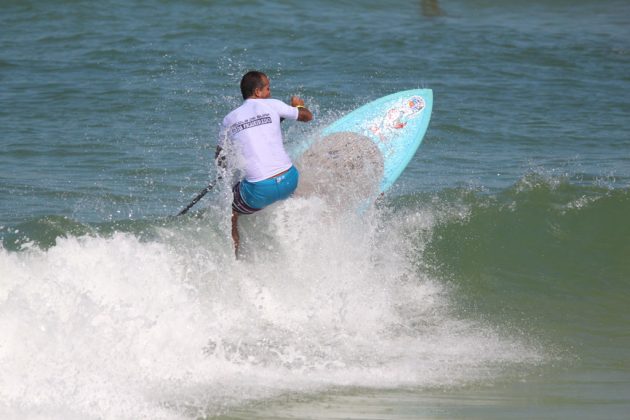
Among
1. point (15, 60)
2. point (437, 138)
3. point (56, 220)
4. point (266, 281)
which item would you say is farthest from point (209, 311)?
point (15, 60)

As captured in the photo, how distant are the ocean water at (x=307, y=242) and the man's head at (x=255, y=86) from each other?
0.83 m

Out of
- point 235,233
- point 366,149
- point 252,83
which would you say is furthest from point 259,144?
point 366,149

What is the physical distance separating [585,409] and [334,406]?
1.39 metres

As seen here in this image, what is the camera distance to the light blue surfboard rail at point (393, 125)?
25.9ft

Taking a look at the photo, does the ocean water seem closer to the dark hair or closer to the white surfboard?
the white surfboard

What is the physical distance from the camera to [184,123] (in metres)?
11.8

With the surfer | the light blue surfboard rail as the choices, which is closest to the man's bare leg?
the surfer

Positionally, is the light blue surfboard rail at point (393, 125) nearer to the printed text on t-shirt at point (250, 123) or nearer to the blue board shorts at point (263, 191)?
the blue board shorts at point (263, 191)

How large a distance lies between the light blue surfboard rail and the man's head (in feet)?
4.69

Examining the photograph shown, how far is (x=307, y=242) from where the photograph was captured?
689 centimetres

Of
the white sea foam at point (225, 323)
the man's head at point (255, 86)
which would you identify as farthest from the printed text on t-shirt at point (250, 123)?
the white sea foam at point (225, 323)

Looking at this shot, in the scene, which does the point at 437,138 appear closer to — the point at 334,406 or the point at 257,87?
the point at 257,87

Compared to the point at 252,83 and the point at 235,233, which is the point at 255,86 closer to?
the point at 252,83

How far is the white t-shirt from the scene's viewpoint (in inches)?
250
